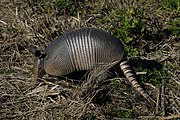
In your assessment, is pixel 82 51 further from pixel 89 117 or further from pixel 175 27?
pixel 175 27

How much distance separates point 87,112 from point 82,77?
65 centimetres

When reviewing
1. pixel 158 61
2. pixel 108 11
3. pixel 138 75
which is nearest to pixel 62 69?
pixel 138 75

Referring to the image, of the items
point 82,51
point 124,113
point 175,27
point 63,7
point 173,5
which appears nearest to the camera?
point 124,113

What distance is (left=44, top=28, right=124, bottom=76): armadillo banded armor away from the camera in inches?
182

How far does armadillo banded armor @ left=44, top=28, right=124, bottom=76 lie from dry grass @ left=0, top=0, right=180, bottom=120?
0.55ft

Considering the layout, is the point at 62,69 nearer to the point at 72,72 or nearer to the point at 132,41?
the point at 72,72

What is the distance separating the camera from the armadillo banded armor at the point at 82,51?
463 cm

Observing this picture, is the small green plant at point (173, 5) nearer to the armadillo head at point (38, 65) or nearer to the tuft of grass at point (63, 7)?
the tuft of grass at point (63, 7)

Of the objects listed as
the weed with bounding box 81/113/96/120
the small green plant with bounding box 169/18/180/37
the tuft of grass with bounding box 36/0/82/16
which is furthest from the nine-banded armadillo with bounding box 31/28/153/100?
the tuft of grass with bounding box 36/0/82/16

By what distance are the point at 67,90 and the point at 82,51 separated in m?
0.48

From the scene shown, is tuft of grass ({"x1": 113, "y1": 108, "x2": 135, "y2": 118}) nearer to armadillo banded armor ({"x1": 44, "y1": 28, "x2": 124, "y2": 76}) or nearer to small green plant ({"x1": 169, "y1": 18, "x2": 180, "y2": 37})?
armadillo banded armor ({"x1": 44, "y1": 28, "x2": 124, "y2": 76})

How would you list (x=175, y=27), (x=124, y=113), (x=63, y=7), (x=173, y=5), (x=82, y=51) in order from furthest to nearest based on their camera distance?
(x=63, y=7)
(x=173, y=5)
(x=175, y=27)
(x=82, y=51)
(x=124, y=113)

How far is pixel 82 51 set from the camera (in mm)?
4656

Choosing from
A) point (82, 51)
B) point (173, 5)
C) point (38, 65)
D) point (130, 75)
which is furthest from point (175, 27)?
point (38, 65)
